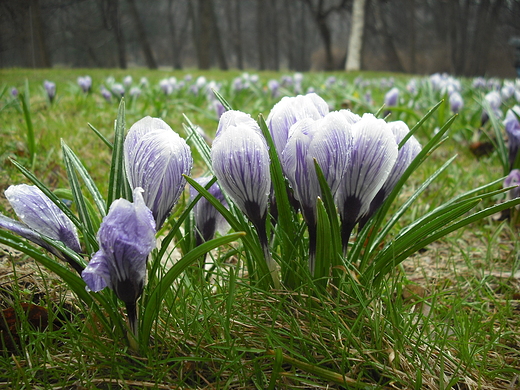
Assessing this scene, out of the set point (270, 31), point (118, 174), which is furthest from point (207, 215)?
point (270, 31)

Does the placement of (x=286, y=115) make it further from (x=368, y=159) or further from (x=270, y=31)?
(x=270, y=31)

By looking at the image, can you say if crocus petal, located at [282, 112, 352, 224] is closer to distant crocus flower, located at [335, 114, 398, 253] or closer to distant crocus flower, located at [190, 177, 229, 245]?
distant crocus flower, located at [335, 114, 398, 253]

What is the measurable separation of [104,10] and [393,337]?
446 centimetres

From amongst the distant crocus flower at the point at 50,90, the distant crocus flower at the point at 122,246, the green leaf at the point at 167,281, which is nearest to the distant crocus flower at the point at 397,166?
the green leaf at the point at 167,281

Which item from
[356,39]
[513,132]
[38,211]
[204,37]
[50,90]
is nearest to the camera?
[38,211]

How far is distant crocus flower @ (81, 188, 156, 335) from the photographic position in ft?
2.42

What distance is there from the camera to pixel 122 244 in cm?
76

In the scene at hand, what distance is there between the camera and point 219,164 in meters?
0.86

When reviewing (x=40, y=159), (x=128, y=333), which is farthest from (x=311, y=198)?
(x=40, y=159)

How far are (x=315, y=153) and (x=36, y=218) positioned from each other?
57 cm

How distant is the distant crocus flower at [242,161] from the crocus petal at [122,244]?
180 millimetres

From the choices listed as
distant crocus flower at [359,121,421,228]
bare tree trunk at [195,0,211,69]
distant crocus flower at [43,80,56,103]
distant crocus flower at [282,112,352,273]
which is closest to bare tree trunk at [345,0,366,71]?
bare tree trunk at [195,0,211,69]

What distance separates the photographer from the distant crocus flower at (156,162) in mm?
853

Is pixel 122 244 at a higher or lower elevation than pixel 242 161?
lower
